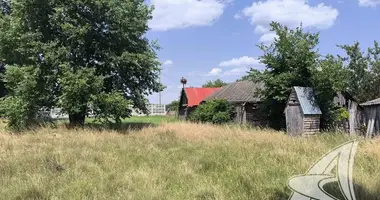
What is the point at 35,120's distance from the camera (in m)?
20.6

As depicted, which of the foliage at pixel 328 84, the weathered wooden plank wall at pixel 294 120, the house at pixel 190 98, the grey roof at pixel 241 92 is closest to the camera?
the weathered wooden plank wall at pixel 294 120

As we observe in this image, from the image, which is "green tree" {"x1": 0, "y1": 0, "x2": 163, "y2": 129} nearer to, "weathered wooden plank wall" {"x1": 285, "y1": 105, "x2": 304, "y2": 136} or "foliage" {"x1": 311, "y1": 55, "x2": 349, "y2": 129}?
"weathered wooden plank wall" {"x1": 285, "y1": 105, "x2": 304, "y2": 136}

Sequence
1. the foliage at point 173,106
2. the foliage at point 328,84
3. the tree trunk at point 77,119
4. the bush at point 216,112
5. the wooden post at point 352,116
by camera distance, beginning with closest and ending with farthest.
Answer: the wooden post at point 352,116, the foliage at point 328,84, the tree trunk at point 77,119, the bush at point 216,112, the foliage at point 173,106

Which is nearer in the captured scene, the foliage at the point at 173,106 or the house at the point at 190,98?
the house at the point at 190,98

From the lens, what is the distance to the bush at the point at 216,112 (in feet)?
96.6

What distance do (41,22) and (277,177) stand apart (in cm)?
1738

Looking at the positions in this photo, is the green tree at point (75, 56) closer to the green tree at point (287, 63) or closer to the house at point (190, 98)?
the green tree at point (287, 63)

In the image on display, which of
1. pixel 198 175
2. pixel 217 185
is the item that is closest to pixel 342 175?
pixel 217 185

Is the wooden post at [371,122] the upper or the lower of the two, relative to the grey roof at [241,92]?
lower

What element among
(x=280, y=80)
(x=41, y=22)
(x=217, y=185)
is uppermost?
(x=41, y=22)

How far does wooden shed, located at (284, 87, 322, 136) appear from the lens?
628 inches

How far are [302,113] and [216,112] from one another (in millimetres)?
14436

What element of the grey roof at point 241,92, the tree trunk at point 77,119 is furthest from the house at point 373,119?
the tree trunk at point 77,119

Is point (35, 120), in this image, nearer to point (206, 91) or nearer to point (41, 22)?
point (41, 22)
